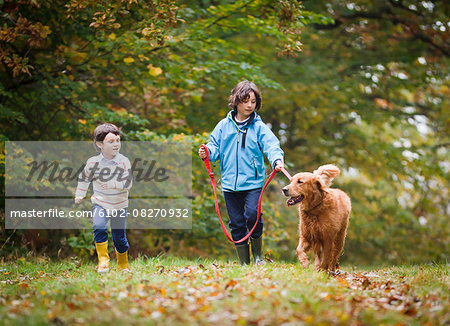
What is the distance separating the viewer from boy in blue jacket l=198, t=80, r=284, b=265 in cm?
553

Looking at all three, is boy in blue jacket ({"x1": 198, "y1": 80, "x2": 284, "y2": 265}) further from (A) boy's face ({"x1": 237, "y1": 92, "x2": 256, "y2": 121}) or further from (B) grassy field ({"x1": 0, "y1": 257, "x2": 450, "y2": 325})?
(B) grassy field ({"x1": 0, "y1": 257, "x2": 450, "y2": 325})

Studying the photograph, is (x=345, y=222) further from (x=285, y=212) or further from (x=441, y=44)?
(x=441, y=44)

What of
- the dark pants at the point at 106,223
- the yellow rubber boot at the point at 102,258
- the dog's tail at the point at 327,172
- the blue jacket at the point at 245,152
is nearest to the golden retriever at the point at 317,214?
the dog's tail at the point at 327,172

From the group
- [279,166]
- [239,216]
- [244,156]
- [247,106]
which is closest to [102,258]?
[239,216]

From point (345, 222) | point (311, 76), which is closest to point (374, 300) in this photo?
point (345, 222)

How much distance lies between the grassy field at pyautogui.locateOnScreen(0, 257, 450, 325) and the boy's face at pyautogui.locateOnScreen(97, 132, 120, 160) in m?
1.46

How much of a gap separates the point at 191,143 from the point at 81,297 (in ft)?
15.5

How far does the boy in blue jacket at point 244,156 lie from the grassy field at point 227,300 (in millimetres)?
813

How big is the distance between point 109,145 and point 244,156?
1.67 metres

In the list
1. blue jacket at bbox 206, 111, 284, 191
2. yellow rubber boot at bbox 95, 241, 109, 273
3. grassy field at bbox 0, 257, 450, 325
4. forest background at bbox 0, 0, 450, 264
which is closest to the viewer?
grassy field at bbox 0, 257, 450, 325

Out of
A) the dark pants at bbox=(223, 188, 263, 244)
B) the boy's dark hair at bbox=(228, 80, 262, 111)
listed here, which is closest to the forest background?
the boy's dark hair at bbox=(228, 80, 262, 111)

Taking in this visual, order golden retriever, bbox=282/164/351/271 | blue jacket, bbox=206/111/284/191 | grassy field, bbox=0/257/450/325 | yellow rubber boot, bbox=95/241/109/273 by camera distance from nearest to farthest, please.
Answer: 1. grassy field, bbox=0/257/450/325
2. golden retriever, bbox=282/164/351/271
3. yellow rubber boot, bbox=95/241/109/273
4. blue jacket, bbox=206/111/284/191

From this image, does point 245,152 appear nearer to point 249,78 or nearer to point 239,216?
point 239,216

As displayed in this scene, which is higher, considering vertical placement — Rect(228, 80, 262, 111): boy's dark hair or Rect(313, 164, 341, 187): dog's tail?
Rect(228, 80, 262, 111): boy's dark hair
